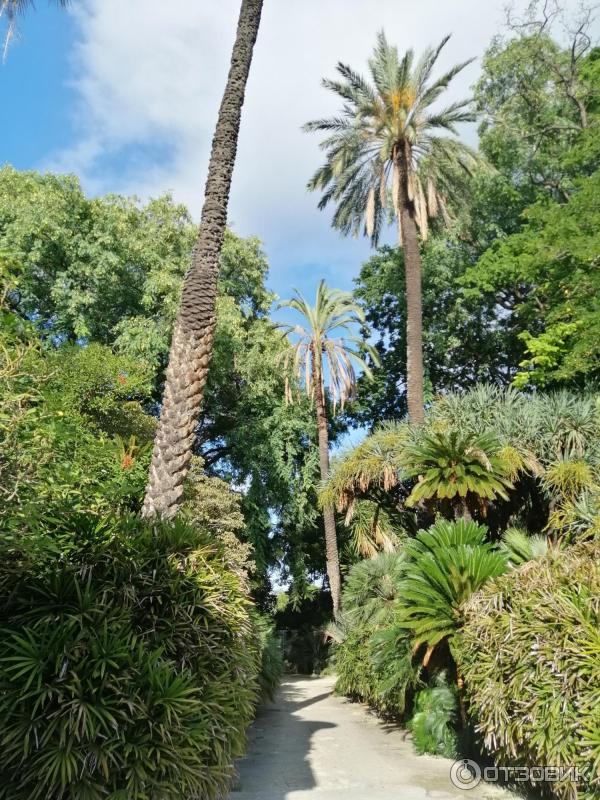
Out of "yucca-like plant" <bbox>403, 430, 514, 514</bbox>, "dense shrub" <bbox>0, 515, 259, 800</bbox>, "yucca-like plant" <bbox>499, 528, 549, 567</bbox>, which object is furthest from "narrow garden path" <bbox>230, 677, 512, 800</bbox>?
"yucca-like plant" <bbox>403, 430, 514, 514</bbox>

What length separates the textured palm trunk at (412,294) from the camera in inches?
687

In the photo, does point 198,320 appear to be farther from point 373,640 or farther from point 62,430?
point 373,640

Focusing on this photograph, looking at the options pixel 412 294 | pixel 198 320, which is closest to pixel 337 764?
pixel 198 320

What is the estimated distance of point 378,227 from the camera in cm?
2092

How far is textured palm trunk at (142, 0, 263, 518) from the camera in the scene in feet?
26.5

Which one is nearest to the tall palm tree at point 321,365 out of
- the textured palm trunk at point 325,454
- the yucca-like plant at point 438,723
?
the textured palm trunk at point 325,454

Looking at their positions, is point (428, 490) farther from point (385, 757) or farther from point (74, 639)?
point (74, 639)

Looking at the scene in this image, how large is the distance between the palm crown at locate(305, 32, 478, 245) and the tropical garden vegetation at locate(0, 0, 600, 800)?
8 cm

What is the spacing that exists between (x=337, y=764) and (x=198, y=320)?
23.2 feet

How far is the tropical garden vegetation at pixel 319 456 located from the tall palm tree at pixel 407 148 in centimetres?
9

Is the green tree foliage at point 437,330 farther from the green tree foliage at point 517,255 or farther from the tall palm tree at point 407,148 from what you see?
the tall palm tree at point 407,148

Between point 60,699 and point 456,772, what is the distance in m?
6.29

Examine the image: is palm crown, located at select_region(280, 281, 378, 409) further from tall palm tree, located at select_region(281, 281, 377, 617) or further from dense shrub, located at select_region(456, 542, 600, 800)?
dense shrub, located at select_region(456, 542, 600, 800)

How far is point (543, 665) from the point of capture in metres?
6.38
